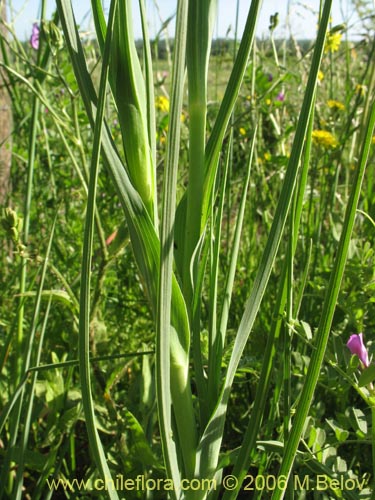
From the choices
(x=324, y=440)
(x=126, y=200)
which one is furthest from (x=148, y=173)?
(x=324, y=440)

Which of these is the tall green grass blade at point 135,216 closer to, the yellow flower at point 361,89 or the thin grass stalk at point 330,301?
the thin grass stalk at point 330,301

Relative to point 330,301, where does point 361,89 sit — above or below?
above

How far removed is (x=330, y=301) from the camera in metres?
0.36

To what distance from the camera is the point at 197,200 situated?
1.44ft

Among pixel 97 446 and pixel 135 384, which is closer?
pixel 97 446

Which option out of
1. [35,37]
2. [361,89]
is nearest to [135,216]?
[361,89]

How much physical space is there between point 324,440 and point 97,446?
27cm

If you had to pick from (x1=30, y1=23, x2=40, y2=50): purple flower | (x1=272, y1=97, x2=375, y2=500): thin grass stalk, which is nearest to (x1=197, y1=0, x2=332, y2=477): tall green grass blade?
(x1=272, y1=97, x2=375, y2=500): thin grass stalk

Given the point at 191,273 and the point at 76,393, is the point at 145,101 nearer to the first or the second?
the point at 191,273

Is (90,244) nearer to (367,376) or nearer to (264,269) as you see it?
(264,269)

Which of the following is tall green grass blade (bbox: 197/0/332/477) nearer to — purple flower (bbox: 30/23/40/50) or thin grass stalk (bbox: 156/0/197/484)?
thin grass stalk (bbox: 156/0/197/484)

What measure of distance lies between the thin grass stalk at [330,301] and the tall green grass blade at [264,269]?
4 centimetres

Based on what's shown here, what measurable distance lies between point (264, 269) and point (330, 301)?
0.18 feet

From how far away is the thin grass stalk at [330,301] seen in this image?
353mm
